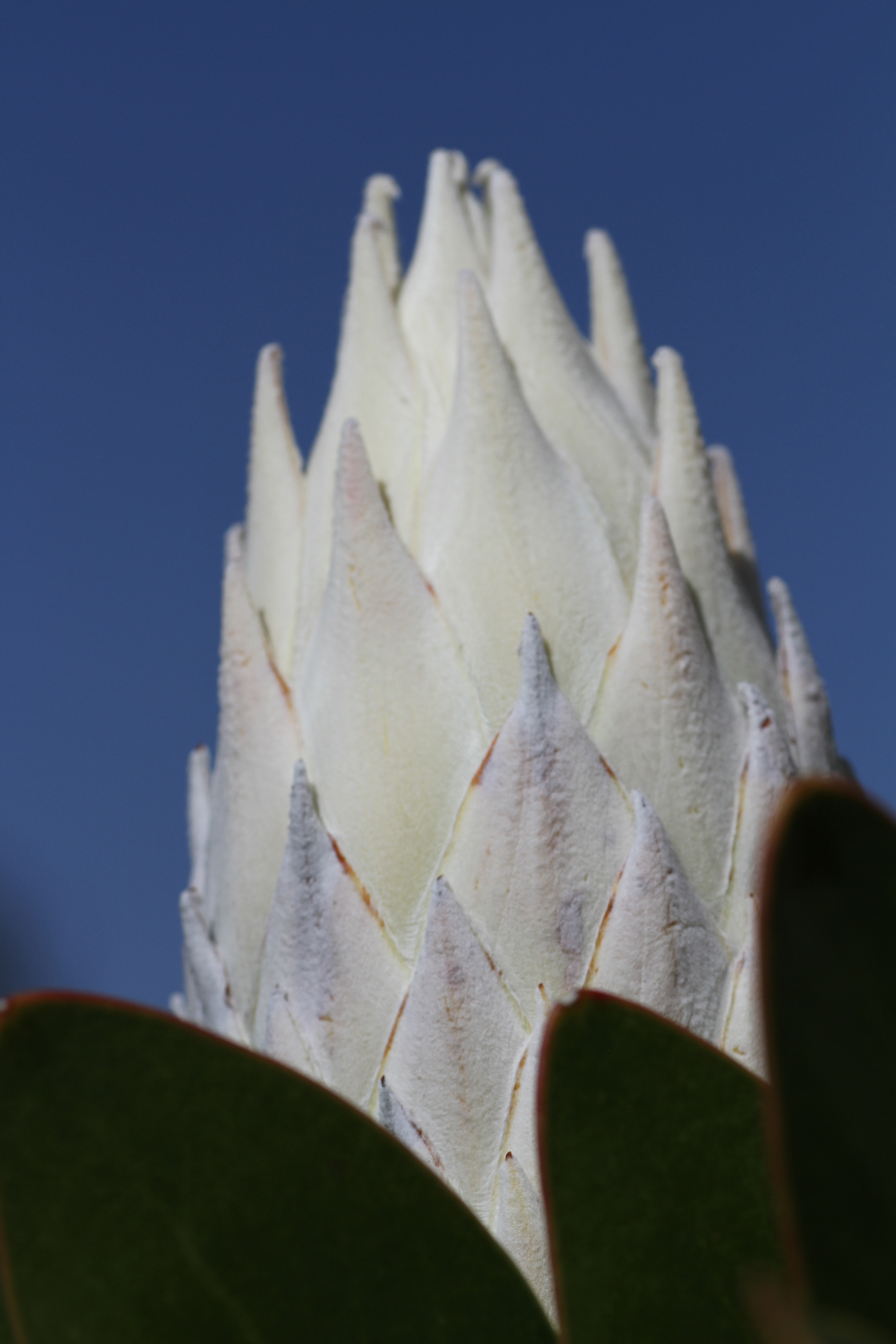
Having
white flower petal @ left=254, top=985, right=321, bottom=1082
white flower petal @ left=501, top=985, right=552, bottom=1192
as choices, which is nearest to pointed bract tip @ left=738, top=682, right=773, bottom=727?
white flower petal @ left=501, top=985, right=552, bottom=1192

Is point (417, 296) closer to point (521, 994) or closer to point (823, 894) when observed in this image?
point (521, 994)

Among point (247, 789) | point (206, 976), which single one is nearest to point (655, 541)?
point (247, 789)

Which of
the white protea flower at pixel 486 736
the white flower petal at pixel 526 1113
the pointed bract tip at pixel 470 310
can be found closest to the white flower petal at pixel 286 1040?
the white protea flower at pixel 486 736

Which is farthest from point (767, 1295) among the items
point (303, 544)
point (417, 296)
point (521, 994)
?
point (417, 296)

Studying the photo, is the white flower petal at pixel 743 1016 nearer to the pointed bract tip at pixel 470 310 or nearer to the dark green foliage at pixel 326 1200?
the dark green foliage at pixel 326 1200

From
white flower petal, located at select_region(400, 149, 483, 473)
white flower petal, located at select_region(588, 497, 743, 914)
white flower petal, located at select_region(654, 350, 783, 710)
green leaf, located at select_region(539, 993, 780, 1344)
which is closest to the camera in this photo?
green leaf, located at select_region(539, 993, 780, 1344)

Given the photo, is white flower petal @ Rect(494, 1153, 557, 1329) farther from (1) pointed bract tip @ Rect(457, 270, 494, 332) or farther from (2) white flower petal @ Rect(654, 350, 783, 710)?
(1) pointed bract tip @ Rect(457, 270, 494, 332)
